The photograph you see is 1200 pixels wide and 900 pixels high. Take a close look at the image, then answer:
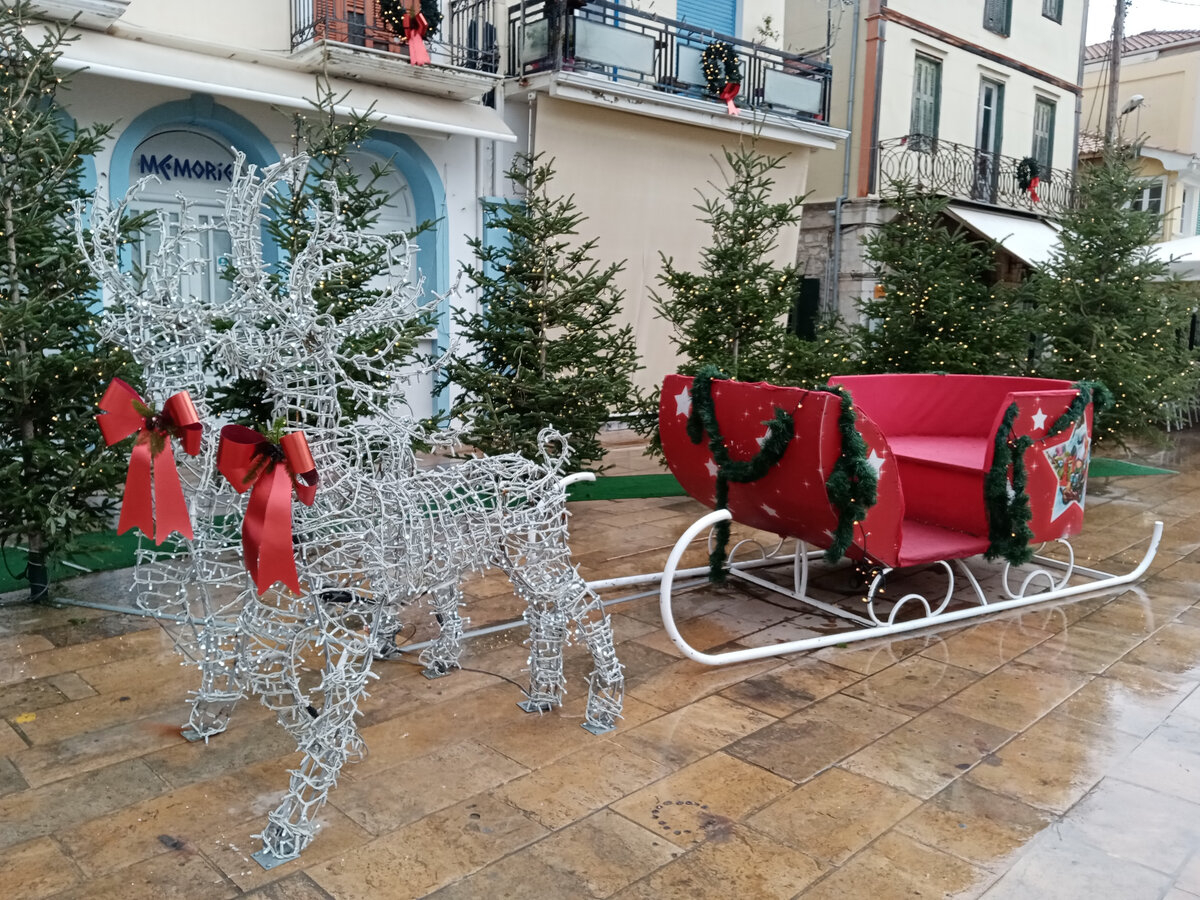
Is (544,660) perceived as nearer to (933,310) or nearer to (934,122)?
(933,310)

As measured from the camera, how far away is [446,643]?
436 centimetres

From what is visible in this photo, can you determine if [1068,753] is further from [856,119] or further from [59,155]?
[856,119]

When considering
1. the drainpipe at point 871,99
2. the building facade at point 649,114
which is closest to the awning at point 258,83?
the building facade at point 649,114

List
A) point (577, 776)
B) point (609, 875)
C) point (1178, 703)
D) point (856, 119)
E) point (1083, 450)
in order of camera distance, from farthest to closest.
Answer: point (856, 119) → point (1083, 450) → point (1178, 703) → point (577, 776) → point (609, 875)

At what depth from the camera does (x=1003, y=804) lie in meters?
3.37

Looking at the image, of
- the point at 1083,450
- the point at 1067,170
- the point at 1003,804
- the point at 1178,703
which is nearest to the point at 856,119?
the point at 1067,170

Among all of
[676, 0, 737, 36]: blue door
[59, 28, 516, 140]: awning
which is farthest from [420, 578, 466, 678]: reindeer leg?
[676, 0, 737, 36]: blue door

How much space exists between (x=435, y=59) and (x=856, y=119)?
24.9 ft

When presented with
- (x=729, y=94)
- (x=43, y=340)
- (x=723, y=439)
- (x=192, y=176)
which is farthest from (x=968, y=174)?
(x=43, y=340)

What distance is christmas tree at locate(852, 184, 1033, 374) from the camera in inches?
357

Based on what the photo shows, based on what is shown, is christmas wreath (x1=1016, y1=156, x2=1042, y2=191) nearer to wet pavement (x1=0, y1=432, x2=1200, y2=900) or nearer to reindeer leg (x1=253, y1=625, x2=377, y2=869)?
wet pavement (x1=0, y1=432, x2=1200, y2=900)

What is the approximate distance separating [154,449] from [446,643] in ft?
5.67

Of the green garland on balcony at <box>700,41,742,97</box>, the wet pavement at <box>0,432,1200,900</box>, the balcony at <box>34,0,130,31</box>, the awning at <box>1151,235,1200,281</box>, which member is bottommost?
the wet pavement at <box>0,432,1200,900</box>

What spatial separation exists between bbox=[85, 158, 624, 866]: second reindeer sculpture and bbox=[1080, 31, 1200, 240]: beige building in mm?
21591
